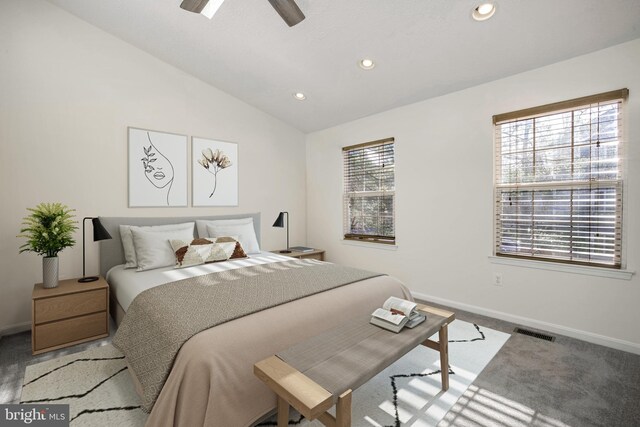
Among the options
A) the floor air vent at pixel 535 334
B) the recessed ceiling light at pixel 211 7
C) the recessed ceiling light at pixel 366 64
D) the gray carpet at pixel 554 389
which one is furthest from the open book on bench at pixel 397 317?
the recessed ceiling light at pixel 211 7

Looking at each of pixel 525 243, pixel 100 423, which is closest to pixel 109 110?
pixel 100 423

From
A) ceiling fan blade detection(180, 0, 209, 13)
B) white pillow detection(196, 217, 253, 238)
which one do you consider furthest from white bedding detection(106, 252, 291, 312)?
ceiling fan blade detection(180, 0, 209, 13)

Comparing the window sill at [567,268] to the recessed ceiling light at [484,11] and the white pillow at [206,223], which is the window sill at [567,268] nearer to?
the recessed ceiling light at [484,11]

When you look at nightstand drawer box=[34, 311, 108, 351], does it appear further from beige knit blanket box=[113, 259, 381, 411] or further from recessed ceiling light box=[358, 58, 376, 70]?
recessed ceiling light box=[358, 58, 376, 70]

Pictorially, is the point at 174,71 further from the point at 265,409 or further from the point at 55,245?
the point at 265,409

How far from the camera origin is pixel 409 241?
3.72 metres

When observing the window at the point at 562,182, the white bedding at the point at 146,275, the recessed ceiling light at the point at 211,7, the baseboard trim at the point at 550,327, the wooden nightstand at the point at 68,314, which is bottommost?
the baseboard trim at the point at 550,327

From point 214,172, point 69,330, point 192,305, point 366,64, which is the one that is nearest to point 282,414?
point 192,305

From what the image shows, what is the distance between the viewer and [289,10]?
6.70 feet

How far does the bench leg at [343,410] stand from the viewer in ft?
3.95

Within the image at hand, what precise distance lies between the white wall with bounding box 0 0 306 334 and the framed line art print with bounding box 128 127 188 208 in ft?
0.26

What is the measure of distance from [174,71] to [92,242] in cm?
210

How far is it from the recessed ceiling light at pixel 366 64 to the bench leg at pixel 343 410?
2813mm

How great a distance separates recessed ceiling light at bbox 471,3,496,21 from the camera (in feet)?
7.02
